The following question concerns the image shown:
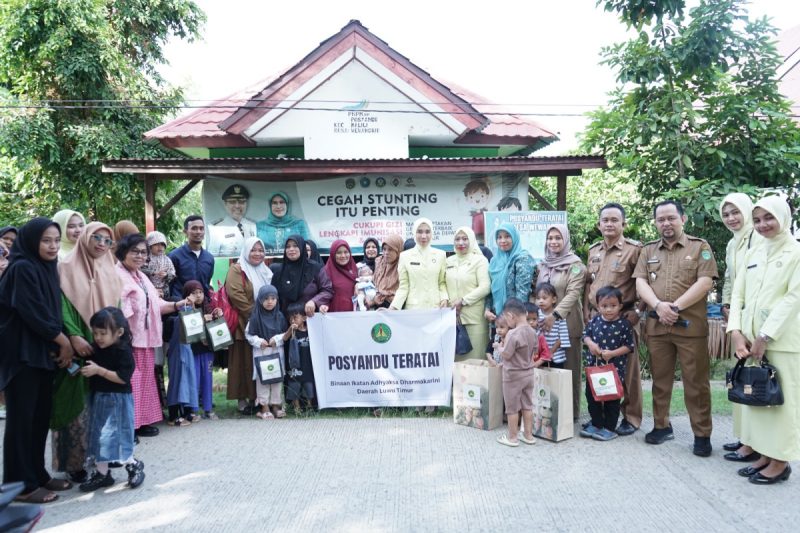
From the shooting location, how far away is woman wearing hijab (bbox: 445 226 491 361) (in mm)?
5914

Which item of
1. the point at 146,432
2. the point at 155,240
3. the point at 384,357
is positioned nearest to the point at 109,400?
the point at 146,432

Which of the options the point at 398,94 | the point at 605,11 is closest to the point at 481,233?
the point at 398,94

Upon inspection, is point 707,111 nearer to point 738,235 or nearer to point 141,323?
point 738,235

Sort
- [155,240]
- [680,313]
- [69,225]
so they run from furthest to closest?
1. [155,240]
2. [680,313]
3. [69,225]

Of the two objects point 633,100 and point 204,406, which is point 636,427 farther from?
point 633,100

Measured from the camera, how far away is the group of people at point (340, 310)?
3.94m

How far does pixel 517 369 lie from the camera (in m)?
4.79

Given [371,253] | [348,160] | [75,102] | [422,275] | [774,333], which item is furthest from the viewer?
[75,102]

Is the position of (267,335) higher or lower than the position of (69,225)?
lower

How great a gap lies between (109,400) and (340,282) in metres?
2.74

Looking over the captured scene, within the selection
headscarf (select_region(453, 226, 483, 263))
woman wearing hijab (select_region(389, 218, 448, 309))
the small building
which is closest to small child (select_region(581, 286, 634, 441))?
headscarf (select_region(453, 226, 483, 263))

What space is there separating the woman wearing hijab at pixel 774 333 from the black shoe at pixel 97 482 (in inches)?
178

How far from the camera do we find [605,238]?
5.33 metres

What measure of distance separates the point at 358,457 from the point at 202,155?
734cm
